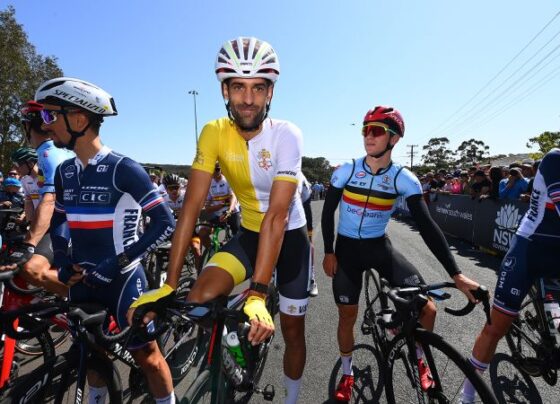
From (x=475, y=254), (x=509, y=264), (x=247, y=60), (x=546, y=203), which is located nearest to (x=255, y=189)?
(x=247, y=60)

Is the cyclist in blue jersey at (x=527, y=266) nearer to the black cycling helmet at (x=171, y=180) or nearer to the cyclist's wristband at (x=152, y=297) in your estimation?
the cyclist's wristband at (x=152, y=297)

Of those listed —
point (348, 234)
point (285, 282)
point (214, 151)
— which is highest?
point (214, 151)

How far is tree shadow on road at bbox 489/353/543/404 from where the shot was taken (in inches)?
116

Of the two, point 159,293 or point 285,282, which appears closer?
point 159,293

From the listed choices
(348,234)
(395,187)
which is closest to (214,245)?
(348,234)

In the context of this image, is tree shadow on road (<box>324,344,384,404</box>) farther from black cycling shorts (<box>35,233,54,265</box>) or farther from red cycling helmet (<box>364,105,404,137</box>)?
black cycling shorts (<box>35,233,54,265</box>)

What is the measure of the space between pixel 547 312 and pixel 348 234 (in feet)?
6.01

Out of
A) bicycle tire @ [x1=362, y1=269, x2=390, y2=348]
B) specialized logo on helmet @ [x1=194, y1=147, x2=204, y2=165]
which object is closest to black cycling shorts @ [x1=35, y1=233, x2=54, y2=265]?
specialized logo on helmet @ [x1=194, y1=147, x2=204, y2=165]

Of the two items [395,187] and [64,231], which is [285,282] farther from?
[64,231]

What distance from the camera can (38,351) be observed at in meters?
3.82

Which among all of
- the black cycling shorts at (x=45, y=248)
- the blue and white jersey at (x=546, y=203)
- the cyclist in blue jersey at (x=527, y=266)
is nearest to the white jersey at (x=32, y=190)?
the black cycling shorts at (x=45, y=248)

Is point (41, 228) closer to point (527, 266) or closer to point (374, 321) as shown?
point (374, 321)

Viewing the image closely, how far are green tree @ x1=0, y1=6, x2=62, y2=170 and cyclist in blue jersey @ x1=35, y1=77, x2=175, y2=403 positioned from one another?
111 feet

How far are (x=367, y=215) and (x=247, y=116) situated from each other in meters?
1.60
